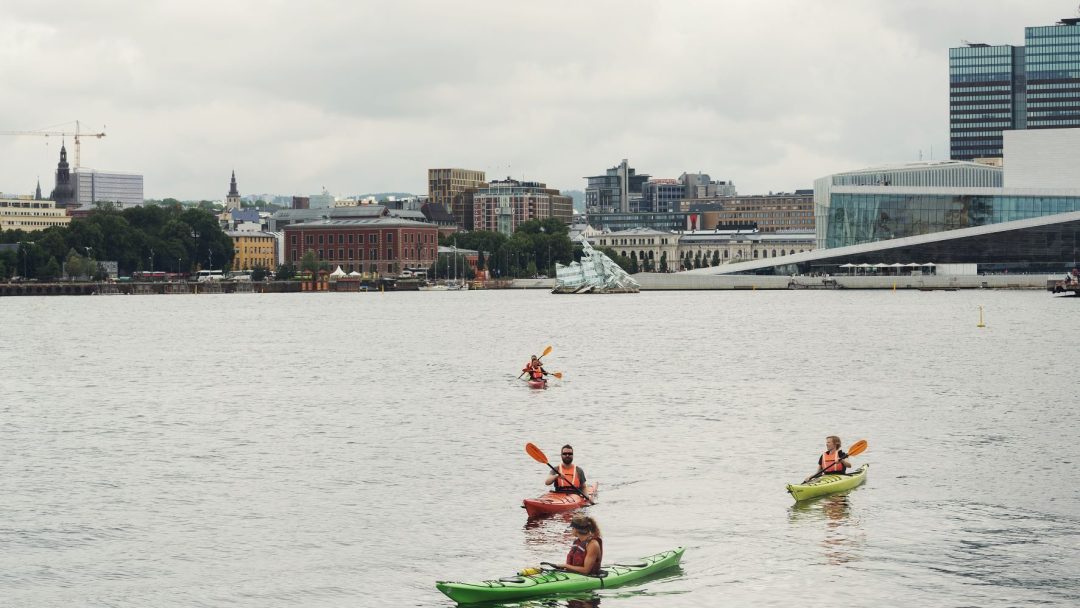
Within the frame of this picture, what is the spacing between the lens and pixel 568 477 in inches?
1273

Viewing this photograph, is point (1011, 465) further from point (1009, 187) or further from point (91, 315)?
point (1009, 187)

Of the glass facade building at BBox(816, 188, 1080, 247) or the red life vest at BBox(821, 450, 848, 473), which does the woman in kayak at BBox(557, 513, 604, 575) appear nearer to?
the red life vest at BBox(821, 450, 848, 473)

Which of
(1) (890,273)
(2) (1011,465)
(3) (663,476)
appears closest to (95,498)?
(3) (663,476)

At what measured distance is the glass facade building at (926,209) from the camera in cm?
18800

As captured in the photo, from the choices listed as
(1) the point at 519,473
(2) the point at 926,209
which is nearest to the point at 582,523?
(1) the point at 519,473

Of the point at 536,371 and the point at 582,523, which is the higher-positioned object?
the point at 582,523

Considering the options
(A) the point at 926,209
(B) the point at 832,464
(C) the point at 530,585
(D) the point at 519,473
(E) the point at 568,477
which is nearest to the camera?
(C) the point at 530,585

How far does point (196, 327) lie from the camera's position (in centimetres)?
12606

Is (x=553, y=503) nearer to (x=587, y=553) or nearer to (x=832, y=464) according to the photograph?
(x=587, y=553)

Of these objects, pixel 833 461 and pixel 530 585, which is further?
pixel 833 461

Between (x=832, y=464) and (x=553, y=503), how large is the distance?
22.9ft

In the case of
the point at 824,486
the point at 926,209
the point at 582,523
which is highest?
the point at 926,209

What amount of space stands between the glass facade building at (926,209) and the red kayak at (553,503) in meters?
165

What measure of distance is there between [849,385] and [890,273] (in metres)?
138
